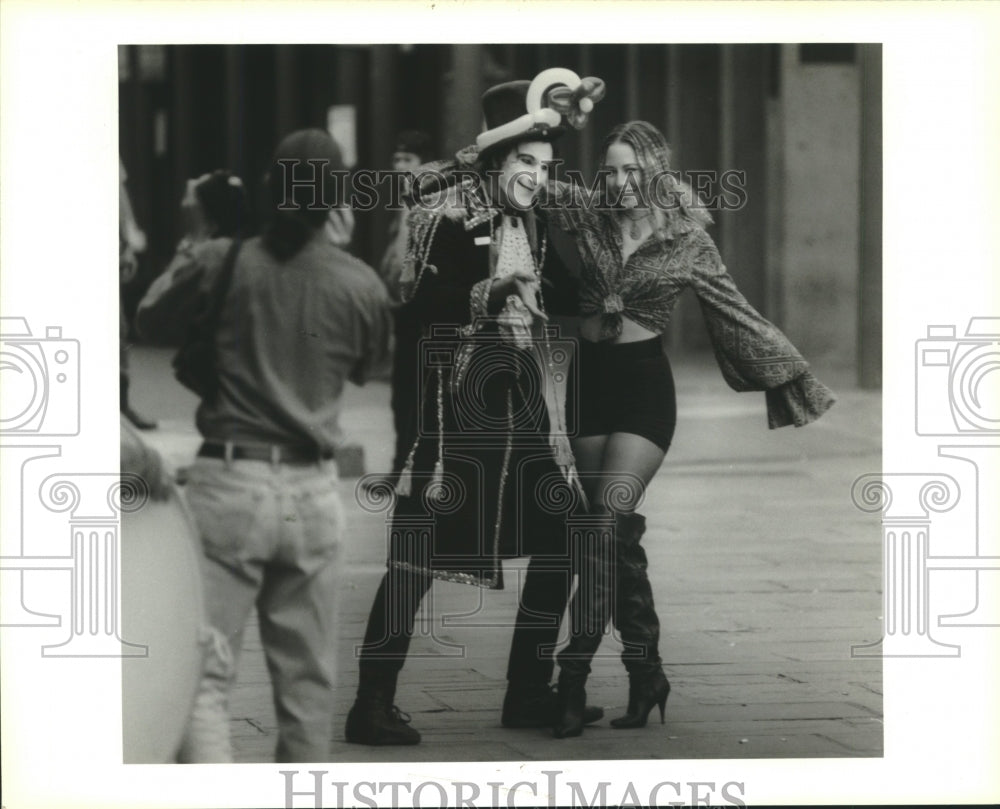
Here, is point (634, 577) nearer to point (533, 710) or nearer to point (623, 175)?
point (533, 710)

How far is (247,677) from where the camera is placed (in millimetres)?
6598

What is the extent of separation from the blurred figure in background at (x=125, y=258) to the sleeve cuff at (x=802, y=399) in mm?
1690

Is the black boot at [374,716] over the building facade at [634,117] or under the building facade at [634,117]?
under

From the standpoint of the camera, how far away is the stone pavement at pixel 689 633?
6676mm

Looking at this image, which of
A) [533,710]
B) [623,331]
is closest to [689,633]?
[533,710]

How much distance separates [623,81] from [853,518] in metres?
1.31

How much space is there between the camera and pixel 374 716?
681 cm

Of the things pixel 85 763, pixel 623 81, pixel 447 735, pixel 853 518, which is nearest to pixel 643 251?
pixel 623 81

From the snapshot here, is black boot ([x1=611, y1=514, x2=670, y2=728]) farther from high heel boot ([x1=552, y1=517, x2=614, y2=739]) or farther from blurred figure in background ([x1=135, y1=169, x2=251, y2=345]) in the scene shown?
blurred figure in background ([x1=135, y1=169, x2=251, y2=345])

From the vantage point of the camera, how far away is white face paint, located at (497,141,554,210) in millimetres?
6742

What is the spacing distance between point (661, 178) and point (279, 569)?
1.42 meters

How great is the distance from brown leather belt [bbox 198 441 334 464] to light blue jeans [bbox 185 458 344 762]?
0.06 feet

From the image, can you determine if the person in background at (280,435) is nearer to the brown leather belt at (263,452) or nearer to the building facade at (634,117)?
the brown leather belt at (263,452)

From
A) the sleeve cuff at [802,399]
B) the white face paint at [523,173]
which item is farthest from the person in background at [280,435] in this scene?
the sleeve cuff at [802,399]
